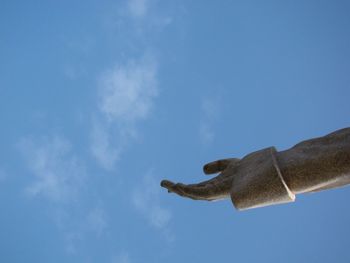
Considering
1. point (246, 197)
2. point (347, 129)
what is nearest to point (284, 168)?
point (246, 197)

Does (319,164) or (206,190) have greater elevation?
(206,190)

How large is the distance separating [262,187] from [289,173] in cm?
37

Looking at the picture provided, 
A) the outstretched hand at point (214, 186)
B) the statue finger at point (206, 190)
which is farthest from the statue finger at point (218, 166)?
the statue finger at point (206, 190)

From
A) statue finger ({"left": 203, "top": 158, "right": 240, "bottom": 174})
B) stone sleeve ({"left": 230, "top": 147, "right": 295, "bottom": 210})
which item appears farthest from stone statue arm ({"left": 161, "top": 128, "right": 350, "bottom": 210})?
statue finger ({"left": 203, "top": 158, "right": 240, "bottom": 174})

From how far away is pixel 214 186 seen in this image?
5832 mm

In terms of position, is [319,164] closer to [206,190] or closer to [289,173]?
[289,173]

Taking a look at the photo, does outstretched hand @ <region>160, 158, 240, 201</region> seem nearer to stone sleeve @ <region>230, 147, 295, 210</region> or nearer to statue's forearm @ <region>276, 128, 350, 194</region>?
stone sleeve @ <region>230, 147, 295, 210</region>

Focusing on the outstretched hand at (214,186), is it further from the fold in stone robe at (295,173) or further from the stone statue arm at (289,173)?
the fold in stone robe at (295,173)

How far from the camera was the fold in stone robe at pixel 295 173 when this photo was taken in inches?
190

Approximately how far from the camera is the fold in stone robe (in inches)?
190

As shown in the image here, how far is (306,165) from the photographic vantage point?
496 centimetres

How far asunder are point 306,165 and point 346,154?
1.57 ft

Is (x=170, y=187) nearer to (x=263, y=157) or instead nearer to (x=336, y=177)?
(x=263, y=157)

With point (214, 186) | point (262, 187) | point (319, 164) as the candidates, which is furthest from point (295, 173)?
point (214, 186)
